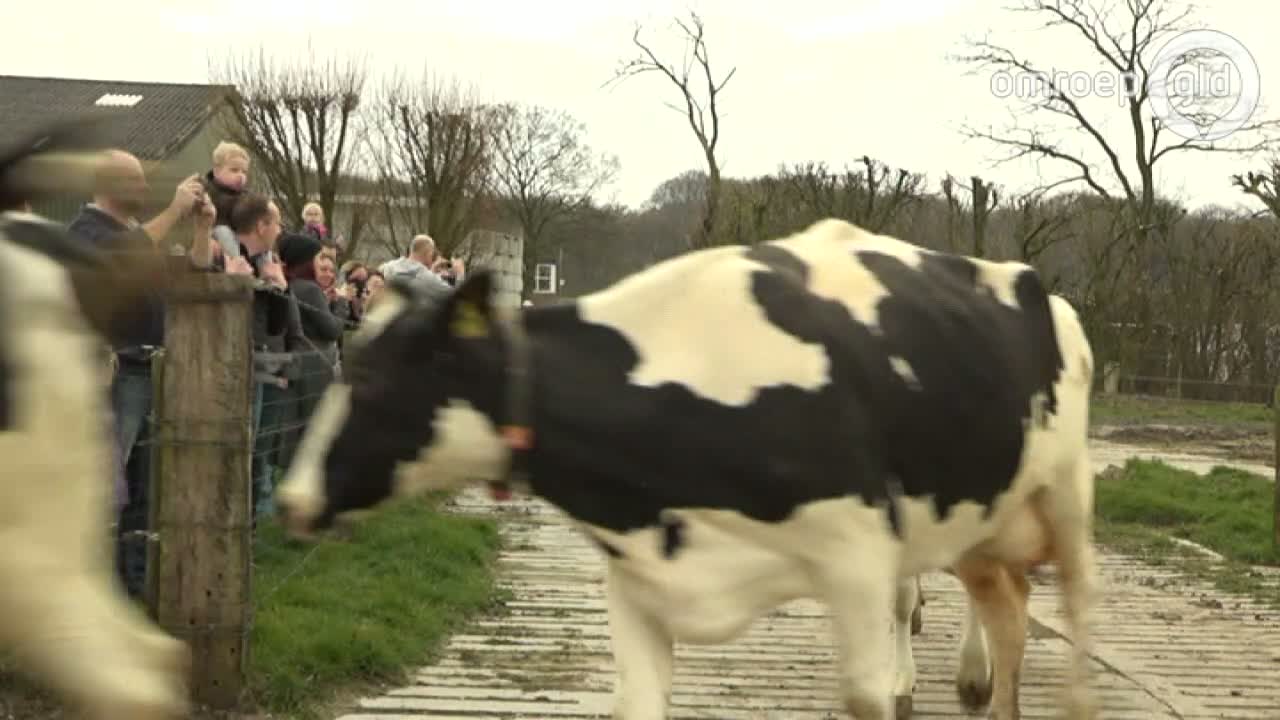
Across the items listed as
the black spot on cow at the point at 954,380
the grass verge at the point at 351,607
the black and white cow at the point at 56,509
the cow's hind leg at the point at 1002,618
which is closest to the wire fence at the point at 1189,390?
the grass verge at the point at 351,607

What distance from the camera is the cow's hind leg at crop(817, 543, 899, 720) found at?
4.13 meters

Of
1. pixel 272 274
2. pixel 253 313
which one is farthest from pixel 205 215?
pixel 272 274

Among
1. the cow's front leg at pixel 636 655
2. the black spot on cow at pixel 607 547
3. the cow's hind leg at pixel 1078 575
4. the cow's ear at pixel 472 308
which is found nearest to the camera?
the cow's ear at pixel 472 308

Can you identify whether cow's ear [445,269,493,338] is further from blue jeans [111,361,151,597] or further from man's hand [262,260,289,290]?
man's hand [262,260,289,290]

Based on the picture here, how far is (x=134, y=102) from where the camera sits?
45375mm

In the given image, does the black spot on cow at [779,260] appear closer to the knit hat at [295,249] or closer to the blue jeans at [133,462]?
the blue jeans at [133,462]

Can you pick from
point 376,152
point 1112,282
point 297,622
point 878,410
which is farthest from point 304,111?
point 878,410

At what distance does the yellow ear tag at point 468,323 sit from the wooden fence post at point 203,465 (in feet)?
7.89

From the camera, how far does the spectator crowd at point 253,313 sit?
223 inches

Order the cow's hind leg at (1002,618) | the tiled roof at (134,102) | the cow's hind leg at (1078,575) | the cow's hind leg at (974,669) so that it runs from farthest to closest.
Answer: the tiled roof at (134,102) < the cow's hind leg at (974,669) < the cow's hind leg at (1002,618) < the cow's hind leg at (1078,575)

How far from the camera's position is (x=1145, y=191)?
37.0 meters

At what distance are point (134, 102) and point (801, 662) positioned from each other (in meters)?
42.1

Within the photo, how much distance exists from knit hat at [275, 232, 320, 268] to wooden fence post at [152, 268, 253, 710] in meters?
3.41

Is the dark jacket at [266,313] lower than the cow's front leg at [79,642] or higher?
higher
